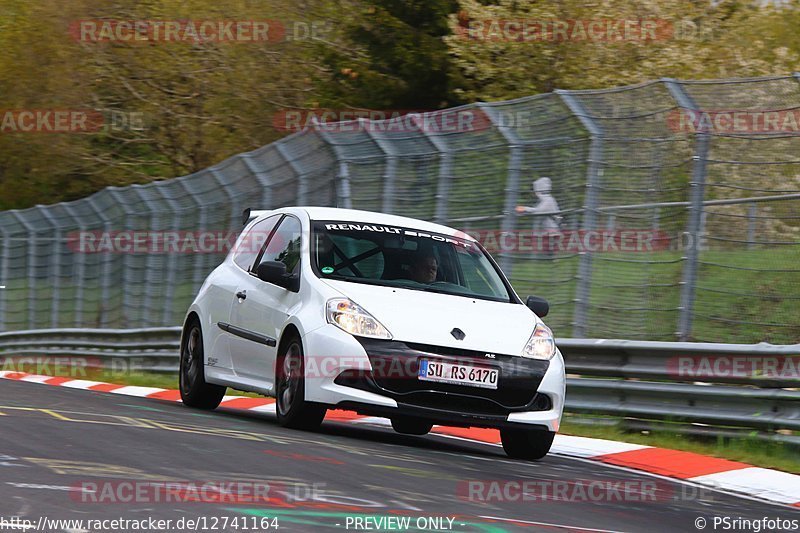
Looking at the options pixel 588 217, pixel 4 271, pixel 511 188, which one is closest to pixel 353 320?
pixel 588 217

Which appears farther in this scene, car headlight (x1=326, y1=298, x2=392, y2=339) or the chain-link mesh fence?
the chain-link mesh fence

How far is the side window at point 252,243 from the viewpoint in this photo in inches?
423

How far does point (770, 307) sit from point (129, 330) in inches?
443

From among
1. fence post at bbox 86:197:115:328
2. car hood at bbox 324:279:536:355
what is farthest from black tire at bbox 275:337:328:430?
fence post at bbox 86:197:115:328

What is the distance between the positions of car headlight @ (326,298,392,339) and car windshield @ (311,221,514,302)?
19.9 inches

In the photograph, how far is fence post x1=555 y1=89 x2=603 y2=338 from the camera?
12.1m

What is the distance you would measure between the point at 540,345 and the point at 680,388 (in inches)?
62.9

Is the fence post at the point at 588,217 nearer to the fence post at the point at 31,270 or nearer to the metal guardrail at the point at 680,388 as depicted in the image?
the metal guardrail at the point at 680,388

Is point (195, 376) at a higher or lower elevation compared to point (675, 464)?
higher

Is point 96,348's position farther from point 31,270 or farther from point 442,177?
point 442,177

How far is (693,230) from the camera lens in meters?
11.0

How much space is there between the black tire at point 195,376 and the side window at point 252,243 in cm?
69

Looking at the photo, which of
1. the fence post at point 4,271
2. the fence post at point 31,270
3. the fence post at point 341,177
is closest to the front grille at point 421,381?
the fence post at point 341,177

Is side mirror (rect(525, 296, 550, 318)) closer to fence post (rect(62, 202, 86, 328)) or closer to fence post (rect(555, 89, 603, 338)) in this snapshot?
fence post (rect(555, 89, 603, 338))
